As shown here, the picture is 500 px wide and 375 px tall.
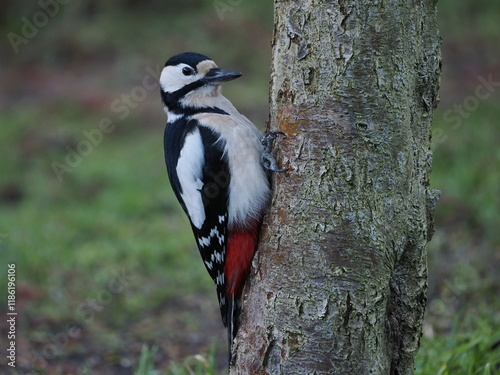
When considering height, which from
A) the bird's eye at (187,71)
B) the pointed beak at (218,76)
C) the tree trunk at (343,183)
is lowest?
the tree trunk at (343,183)

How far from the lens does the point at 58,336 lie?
15.9 feet

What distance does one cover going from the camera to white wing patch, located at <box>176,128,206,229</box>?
3355 millimetres

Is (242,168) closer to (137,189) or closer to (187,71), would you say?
(187,71)

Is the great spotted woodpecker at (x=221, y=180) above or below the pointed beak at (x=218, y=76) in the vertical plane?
below

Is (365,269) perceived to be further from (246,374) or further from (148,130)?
(148,130)

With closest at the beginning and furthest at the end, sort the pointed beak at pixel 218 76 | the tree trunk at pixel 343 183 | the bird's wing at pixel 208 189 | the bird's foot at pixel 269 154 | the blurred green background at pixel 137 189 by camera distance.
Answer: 1. the tree trunk at pixel 343 183
2. the bird's foot at pixel 269 154
3. the bird's wing at pixel 208 189
4. the pointed beak at pixel 218 76
5. the blurred green background at pixel 137 189

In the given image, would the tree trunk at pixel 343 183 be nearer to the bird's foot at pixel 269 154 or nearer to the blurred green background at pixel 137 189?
the bird's foot at pixel 269 154

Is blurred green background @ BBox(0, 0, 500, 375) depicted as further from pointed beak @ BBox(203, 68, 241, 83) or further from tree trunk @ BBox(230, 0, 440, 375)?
pointed beak @ BBox(203, 68, 241, 83)

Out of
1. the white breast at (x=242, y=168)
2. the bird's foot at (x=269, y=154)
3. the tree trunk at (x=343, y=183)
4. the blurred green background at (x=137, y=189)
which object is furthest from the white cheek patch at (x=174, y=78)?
the blurred green background at (x=137, y=189)

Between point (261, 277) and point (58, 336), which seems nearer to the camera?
point (261, 277)

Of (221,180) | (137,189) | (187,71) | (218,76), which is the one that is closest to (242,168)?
(221,180)

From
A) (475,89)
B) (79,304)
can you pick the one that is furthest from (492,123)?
(79,304)

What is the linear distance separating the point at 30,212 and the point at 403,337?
Answer: 16.7ft

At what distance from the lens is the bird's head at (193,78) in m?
3.66
